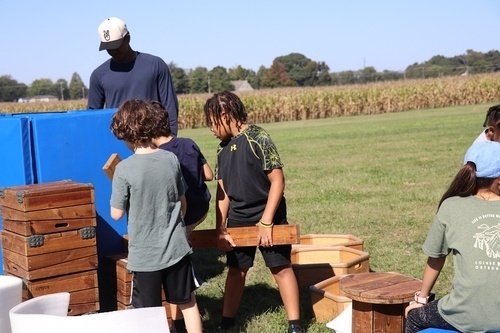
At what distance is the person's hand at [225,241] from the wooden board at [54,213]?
91cm

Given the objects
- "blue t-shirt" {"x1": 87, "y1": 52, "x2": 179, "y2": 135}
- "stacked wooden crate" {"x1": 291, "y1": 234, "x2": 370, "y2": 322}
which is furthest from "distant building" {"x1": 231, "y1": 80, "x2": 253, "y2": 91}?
"blue t-shirt" {"x1": 87, "y1": 52, "x2": 179, "y2": 135}

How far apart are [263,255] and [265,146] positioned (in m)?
0.79

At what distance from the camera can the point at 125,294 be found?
4875mm

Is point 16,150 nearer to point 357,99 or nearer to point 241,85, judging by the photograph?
point 357,99

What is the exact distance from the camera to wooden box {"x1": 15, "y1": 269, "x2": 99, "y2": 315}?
441 centimetres

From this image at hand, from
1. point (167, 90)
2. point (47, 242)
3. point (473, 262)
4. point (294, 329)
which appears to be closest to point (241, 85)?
point (167, 90)

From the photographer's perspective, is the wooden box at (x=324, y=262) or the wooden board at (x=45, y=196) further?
the wooden box at (x=324, y=262)

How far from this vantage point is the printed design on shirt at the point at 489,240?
3133 millimetres

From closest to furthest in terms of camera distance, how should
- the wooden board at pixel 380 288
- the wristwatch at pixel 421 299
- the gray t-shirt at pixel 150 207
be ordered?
the wristwatch at pixel 421 299 → the wooden board at pixel 380 288 → the gray t-shirt at pixel 150 207

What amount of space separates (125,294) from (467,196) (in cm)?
267

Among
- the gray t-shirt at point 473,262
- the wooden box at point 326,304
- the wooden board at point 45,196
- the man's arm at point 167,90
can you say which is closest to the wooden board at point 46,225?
the wooden board at point 45,196

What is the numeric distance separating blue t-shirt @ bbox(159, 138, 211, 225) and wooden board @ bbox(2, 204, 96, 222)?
2.24ft

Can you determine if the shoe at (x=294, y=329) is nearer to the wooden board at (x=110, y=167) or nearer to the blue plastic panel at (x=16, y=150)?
the wooden board at (x=110, y=167)

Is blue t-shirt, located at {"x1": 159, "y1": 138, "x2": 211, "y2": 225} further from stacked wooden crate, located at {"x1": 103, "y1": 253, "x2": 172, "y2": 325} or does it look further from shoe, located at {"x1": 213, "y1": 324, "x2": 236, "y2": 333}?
shoe, located at {"x1": 213, "y1": 324, "x2": 236, "y2": 333}
